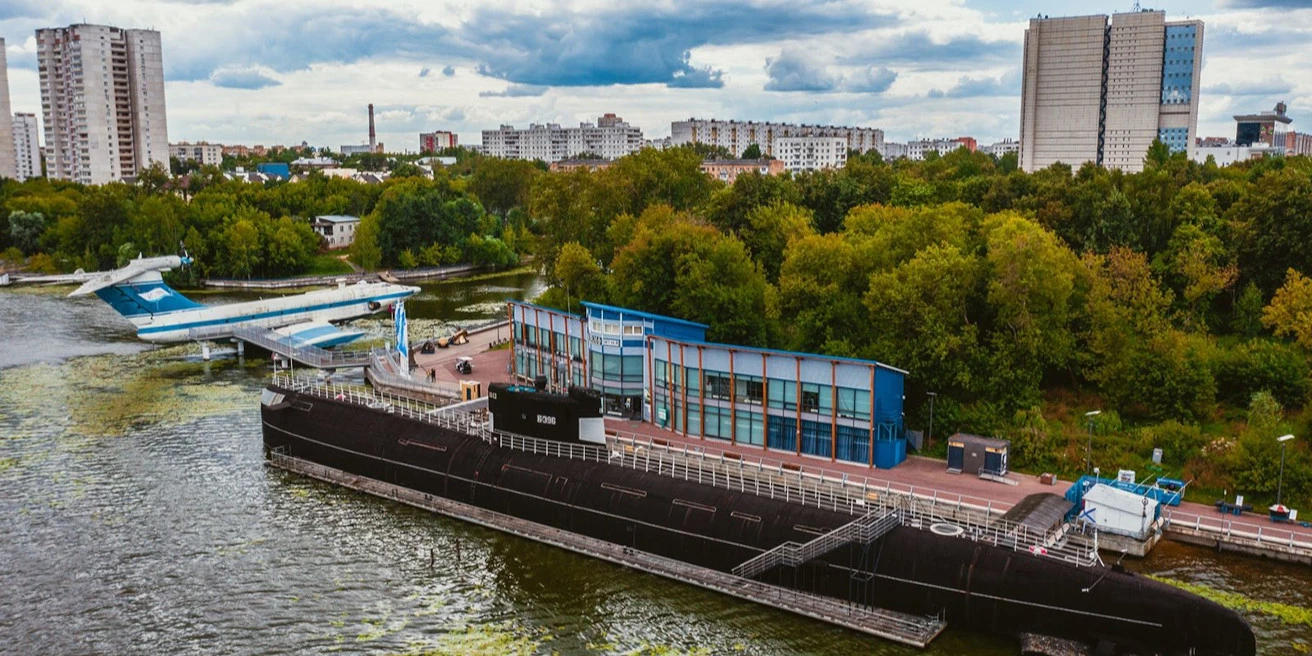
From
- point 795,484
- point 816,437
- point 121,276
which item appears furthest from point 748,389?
point 121,276

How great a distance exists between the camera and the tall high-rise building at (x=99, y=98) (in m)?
163

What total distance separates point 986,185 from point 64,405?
61.1 meters

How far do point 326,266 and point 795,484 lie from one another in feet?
299

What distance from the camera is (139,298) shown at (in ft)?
210

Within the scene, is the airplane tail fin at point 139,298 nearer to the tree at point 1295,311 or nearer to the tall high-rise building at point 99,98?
the tree at point 1295,311

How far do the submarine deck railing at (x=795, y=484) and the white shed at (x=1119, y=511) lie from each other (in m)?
1.22

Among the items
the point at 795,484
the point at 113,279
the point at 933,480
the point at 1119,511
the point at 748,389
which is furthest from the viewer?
the point at 113,279

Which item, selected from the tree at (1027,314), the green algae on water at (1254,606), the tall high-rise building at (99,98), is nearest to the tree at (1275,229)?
the tree at (1027,314)

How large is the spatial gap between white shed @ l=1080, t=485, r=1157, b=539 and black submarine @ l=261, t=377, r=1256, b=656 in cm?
622

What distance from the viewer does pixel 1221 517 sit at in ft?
107

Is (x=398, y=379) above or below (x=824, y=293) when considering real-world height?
below

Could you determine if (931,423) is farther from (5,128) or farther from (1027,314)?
(5,128)

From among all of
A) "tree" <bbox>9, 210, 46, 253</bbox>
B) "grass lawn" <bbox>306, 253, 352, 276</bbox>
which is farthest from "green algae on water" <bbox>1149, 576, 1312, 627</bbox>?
"tree" <bbox>9, 210, 46, 253</bbox>

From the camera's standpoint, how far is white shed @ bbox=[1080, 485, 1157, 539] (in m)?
30.8
